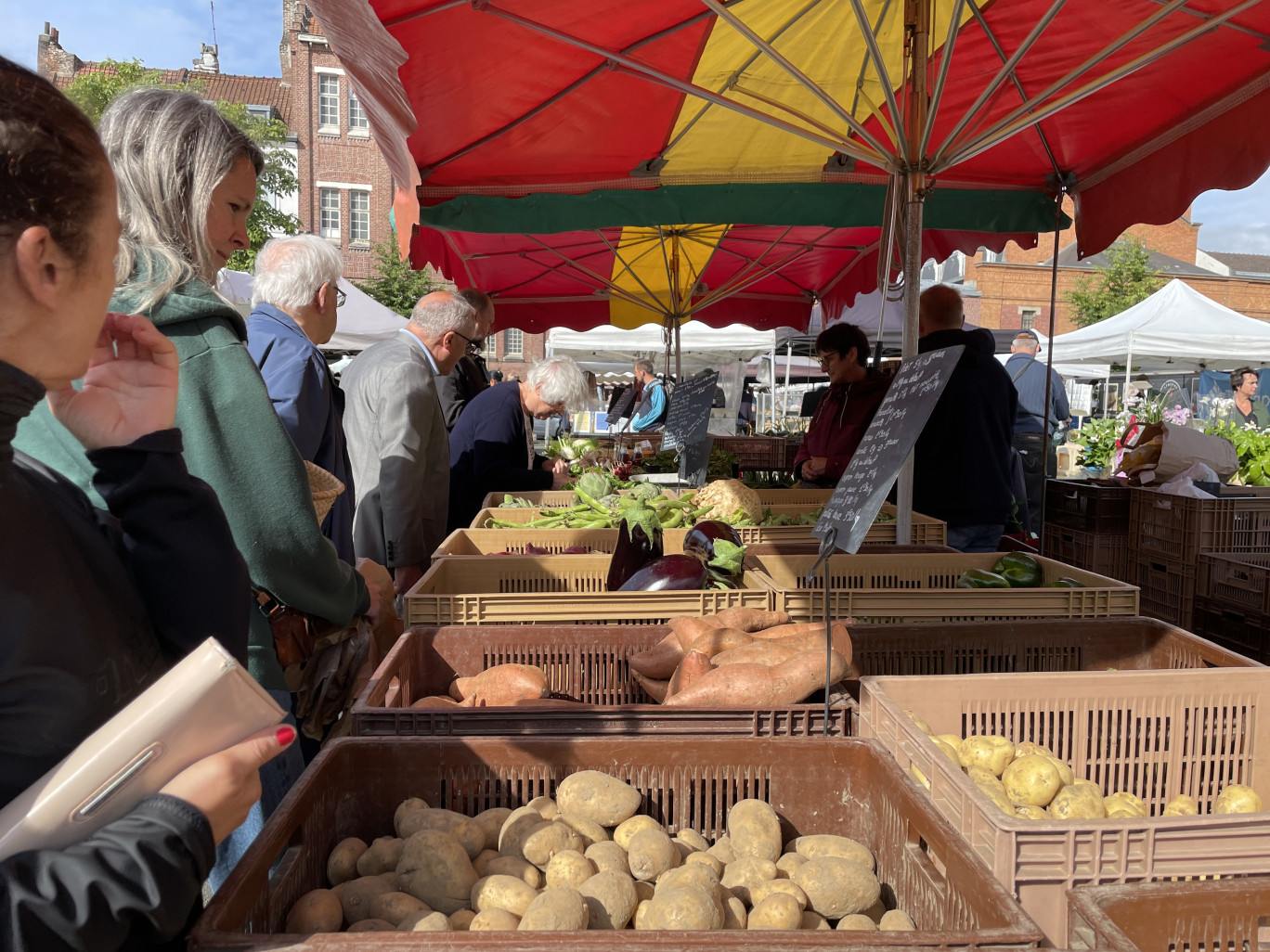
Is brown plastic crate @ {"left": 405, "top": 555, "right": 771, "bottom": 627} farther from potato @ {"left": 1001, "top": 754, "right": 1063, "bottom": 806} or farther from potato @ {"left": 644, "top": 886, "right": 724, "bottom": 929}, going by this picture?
potato @ {"left": 644, "top": 886, "right": 724, "bottom": 929}

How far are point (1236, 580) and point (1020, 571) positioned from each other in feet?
5.38

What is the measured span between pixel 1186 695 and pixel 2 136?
2.24 meters

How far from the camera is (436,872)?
4.45 feet

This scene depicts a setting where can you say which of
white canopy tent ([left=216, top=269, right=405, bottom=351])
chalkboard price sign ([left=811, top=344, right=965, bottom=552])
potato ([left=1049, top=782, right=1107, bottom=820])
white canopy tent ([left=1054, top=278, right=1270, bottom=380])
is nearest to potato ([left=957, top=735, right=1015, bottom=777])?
potato ([left=1049, top=782, right=1107, bottom=820])

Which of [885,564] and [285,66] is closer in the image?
[885,564]

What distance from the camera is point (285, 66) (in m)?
37.7

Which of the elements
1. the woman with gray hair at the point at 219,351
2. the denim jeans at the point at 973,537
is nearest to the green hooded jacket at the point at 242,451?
the woman with gray hair at the point at 219,351

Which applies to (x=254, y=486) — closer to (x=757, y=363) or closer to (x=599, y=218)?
(x=599, y=218)

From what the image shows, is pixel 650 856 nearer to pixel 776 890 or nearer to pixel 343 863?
pixel 776 890

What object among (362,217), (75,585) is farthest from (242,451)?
(362,217)

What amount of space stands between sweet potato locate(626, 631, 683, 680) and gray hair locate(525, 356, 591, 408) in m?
3.20

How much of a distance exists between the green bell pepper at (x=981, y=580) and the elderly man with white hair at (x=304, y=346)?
2037 mm

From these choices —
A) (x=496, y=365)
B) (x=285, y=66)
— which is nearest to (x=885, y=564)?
(x=496, y=365)

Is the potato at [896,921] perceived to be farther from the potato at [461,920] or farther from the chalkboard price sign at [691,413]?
the chalkboard price sign at [691,413]
